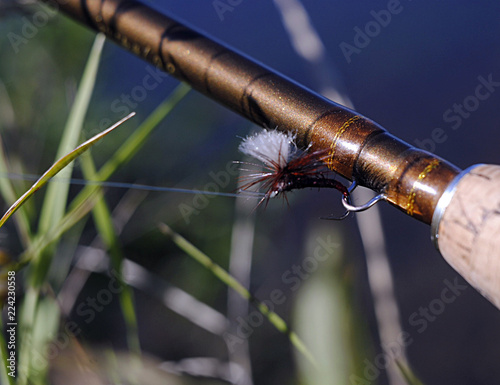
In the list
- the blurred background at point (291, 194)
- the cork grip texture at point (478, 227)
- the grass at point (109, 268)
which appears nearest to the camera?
the cork grip texture at point (478, 227)

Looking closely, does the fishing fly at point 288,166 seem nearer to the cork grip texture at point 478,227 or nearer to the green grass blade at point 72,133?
the cork grip texture at point 478,227

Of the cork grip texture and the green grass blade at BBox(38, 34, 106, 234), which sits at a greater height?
the cork grip texture

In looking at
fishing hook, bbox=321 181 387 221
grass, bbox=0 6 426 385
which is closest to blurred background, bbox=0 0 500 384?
grass, bbox=0 6 426 385

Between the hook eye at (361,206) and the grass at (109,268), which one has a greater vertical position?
the hook eye at (361,206)

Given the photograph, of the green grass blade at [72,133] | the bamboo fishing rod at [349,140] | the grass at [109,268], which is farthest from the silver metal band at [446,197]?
the green grass blade at [72,133]

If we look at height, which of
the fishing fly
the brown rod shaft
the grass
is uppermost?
the brown rod shaft

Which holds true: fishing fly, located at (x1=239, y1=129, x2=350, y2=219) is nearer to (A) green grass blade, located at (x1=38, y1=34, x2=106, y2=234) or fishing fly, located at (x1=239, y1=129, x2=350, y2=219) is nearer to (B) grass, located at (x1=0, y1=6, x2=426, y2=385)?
(B) grass, located at (x1=0, y1=6, x2=426, y2=385)

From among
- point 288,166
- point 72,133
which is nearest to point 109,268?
point 72,133
